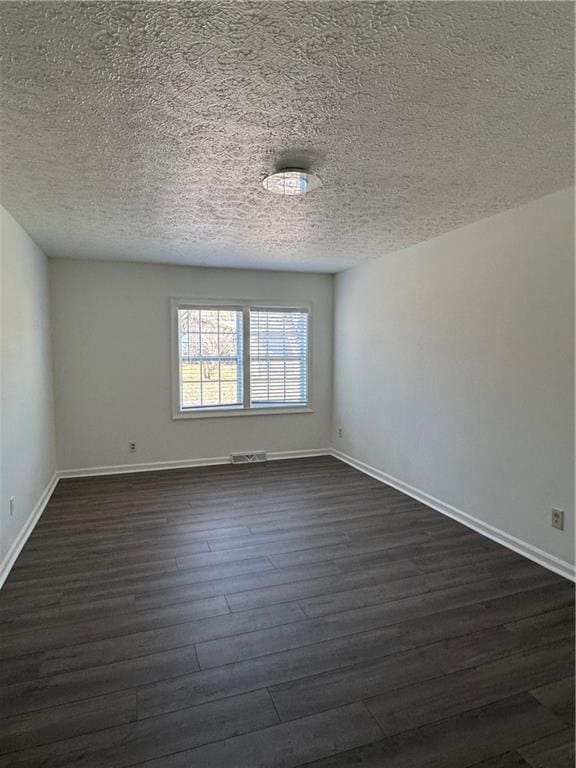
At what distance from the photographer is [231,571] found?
2.95m

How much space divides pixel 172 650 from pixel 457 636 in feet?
4.74

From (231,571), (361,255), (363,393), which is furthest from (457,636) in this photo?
(361,255)

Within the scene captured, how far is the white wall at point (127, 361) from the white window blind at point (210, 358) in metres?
0.20

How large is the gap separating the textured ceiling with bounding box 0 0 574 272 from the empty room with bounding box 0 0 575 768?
14 mm

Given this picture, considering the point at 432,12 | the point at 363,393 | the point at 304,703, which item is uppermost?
the point at 432,12

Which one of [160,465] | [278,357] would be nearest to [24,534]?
[160,465]

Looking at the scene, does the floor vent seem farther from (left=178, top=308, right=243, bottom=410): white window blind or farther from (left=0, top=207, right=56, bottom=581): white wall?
(left=0, top=207, right=56, bottom=581): white wall

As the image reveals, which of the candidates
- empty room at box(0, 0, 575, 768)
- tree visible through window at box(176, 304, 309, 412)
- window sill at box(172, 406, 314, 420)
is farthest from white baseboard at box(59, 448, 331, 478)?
tree visible through window at box(176, 304, 309, 412)

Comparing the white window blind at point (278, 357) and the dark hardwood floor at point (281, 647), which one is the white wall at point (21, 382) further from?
the white window blind at point (278, 357)

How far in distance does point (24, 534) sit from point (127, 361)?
2.32 m

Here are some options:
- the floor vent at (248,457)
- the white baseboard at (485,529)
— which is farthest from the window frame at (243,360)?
the white baseboard at (485,529)

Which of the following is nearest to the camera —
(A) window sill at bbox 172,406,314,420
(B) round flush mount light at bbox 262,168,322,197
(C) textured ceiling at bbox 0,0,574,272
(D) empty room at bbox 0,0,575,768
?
(C) textured ceiling at bbox 0,0,574,272

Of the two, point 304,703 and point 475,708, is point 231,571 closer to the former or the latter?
point 304,703

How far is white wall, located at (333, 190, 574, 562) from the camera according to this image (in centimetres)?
290
